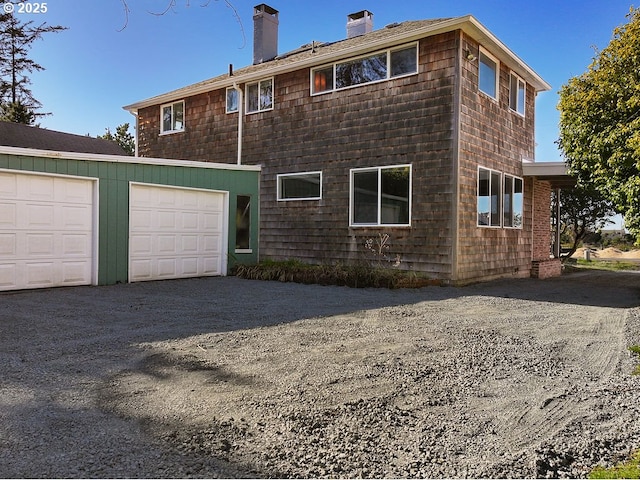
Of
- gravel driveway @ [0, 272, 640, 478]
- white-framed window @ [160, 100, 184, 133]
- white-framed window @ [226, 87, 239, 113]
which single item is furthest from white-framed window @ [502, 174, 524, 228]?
white-framed window @ [160, 100, 184, 133]

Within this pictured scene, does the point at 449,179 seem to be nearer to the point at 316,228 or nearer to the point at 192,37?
the point at 316,228

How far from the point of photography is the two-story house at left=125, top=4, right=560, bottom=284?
30.9ft

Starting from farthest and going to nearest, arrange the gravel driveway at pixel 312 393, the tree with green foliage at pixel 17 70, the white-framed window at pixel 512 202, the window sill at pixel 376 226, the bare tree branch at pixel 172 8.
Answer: the tree with green foliage at pixel 17 70, the white-framed window at pixel 512 202, the window sill at pixel 376 226, the bare tree branch at pixel 172 8, the gravel driveway at pixel 312 393

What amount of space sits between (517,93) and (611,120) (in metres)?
4.94

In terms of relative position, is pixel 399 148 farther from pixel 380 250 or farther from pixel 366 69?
pixel 380 250

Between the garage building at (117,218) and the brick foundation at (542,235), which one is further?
the brick foundation at (542,235)

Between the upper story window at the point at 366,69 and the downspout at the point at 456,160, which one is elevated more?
the upper story window at the point at 366,69

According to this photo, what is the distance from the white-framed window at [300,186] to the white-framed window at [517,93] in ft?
17.5

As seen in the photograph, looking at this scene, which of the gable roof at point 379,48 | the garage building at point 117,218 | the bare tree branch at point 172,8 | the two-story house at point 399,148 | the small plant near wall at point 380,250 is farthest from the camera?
the small plant near wall at point 380,250

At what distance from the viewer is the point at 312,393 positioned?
3127 millimetres

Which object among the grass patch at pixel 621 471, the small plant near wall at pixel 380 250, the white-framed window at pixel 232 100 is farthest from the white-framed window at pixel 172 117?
the grass patch at pixel 621 471

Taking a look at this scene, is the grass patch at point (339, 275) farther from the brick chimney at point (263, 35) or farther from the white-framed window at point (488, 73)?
the brick chimney at point (263, 35)

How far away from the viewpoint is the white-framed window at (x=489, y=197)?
403 inches

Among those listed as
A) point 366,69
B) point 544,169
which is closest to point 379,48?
point 366,69
